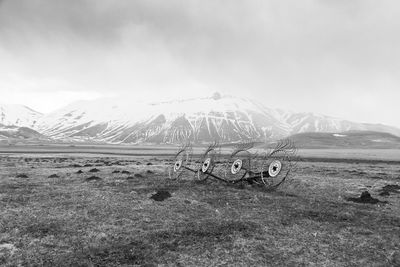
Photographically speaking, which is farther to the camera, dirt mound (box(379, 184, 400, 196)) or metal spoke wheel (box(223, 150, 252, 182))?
metal spoke wheel (box(223, 150, 252, 182))

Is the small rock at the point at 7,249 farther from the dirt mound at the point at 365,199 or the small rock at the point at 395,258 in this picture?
the dirt mound at the point at 365,199

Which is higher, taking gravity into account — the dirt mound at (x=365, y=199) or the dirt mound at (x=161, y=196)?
the dirt mound at (x=161, y=196)

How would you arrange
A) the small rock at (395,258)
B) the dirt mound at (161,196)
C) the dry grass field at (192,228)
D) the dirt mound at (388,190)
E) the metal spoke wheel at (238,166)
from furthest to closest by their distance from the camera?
1. the metal spoke wheel at (238,166)
2. the dirt mound at (388,190)
3. the dirt mound at (161,196)
4. the dry grass field at (192,228)
5. the small rock at (395,258)

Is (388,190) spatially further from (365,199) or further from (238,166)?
(238,166)

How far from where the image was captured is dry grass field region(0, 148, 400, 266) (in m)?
14.0

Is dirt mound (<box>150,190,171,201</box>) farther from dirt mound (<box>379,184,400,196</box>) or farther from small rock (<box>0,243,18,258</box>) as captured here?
dirt mound (<box>379,184,400,196</box>)

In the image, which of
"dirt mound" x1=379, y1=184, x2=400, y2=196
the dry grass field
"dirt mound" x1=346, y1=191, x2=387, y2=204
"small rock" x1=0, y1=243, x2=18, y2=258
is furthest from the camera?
"dirt mound" x1=379, y1=184, x2=400, y2=196

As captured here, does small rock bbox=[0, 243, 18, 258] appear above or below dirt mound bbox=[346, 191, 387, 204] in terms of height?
above

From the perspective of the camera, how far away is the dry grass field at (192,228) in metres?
14.0

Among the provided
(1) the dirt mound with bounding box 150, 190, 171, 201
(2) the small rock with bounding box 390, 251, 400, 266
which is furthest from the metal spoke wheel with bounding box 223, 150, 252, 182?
(2) the small rock with bounding box 390, 251, 400, 266

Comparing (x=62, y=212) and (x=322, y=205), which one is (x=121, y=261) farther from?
(x=322, y=205)

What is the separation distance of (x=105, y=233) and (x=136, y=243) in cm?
215

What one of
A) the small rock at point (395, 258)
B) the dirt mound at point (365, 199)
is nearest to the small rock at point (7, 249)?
the small rock at point (395, 258)

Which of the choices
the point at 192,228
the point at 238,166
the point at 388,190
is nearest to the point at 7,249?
the point at 192,228
